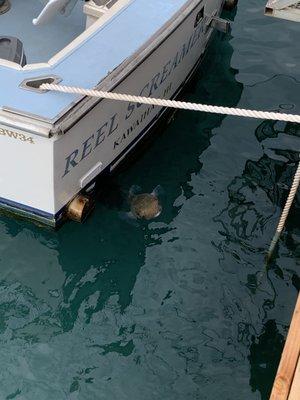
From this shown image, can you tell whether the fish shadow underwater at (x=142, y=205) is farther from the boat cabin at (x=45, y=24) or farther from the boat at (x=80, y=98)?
the boat cabin at (x=45, y=24)

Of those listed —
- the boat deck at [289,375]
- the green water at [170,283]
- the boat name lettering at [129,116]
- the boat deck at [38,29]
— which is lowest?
the green water at [170,283]

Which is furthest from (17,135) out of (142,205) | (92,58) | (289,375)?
(289,375)

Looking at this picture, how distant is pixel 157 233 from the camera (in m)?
5.86

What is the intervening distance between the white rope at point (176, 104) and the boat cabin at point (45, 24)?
4.15 ft

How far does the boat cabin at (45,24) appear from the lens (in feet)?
19.2

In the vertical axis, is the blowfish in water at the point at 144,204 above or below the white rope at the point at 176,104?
below

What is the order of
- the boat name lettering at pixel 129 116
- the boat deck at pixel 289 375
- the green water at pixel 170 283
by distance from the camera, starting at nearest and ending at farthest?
the boat deck at pixel 289 375, the green water at pixel 170 283, the boat name lettering at pixel 129 116

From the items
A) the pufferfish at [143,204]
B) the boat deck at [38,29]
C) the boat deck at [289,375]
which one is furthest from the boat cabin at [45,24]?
the boat deck at [289,375]

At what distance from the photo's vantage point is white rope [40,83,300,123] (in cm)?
431

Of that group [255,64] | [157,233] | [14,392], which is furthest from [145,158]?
[14,392]

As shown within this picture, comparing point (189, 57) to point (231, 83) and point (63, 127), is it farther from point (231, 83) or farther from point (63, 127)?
point (63, 127)

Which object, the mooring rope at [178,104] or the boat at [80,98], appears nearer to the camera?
the mooring rope at [178,104]

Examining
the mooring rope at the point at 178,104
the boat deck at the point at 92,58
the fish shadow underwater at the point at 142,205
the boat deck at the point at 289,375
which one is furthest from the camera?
the fish shadow underwater at the point at 142,205

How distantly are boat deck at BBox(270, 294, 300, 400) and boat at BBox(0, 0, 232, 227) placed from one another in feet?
6.99
